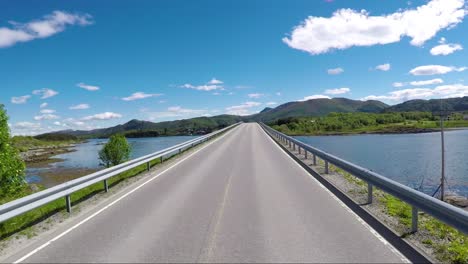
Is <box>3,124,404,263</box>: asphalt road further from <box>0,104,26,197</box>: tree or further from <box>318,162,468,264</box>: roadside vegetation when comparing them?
<box>0,104,26,197</box>: tree

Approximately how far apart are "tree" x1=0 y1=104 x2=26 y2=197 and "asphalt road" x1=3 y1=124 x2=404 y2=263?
13.9m

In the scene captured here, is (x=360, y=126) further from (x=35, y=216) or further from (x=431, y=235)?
(x=35, y=216)

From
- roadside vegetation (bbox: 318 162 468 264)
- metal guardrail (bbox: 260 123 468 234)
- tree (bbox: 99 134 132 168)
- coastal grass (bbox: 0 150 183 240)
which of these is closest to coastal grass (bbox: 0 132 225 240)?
coastal grass (bbox: 0 150 183 240)

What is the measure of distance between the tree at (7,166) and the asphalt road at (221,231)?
13865 mm

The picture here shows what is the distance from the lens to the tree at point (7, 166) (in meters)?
21.4

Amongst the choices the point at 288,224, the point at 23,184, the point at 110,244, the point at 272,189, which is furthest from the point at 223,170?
Result: the point at 23,184

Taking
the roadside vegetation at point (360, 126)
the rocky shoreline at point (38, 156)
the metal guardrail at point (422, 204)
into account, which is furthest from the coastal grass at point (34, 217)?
the roadside vegetation at point (360, 126)

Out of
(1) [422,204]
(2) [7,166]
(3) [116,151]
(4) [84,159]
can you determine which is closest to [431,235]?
(1) [422,204]

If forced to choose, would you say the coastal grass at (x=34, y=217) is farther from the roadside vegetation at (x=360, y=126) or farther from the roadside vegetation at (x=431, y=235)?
the roadside vegetation at (x=360, y=126)

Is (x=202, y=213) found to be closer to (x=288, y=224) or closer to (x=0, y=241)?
(x=288, y=224)

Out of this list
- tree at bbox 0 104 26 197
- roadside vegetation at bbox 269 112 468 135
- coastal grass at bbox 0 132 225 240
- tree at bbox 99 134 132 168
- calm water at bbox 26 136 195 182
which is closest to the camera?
coastal grass at bbox 0 132 225 240

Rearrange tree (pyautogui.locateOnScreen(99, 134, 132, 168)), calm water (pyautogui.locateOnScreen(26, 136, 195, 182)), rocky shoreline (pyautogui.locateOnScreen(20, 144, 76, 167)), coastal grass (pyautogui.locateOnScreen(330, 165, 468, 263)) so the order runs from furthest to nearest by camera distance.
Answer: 1. rocky shoreline (pyautogui.locateOnScreen(20, 144, 76, 167))
2. calm water (pyautogui.locateOnScreen(26, 136, 195, 182))
3. tree (pyautogui.locateOnScreen(99, 134, 132, 168))
4. coastal grass (pyautogui.locateOnScreen(330, 165, 468, 263))

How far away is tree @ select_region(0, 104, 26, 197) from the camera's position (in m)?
21.4

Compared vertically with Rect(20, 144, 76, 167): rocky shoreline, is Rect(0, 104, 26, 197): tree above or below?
above
